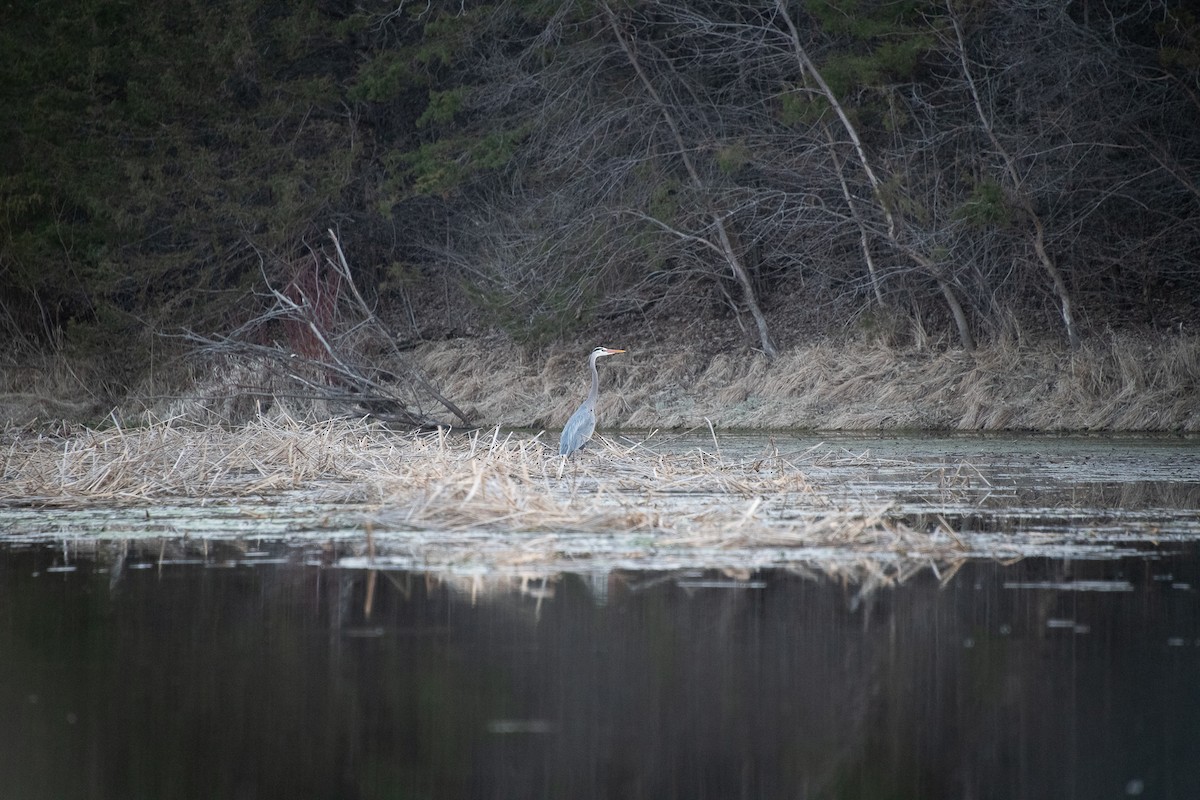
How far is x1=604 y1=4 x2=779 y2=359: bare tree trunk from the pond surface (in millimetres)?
11829

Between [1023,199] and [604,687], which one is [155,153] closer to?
[1023,199]

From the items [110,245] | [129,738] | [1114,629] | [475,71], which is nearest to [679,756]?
[129,738]

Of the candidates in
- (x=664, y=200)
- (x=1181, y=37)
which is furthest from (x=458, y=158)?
(x=1181, y=37)

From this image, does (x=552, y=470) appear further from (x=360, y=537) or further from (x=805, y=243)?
(x=805, y=243)

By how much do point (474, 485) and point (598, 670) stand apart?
276 centimetres

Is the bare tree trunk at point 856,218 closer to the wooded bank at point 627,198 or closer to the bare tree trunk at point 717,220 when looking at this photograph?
the wooded bank at point 627,198

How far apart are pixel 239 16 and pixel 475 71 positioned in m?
3.43

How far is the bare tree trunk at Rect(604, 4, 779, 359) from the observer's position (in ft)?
57.9

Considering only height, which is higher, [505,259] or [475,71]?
[475,71]

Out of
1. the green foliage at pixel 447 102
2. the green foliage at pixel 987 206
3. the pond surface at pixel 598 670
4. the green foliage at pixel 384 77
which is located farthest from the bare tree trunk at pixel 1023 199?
the pond surface at pixel 598 670

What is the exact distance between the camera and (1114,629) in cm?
430

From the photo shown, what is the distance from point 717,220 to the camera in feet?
58.6

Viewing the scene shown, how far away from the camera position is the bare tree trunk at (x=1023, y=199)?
1522 cm

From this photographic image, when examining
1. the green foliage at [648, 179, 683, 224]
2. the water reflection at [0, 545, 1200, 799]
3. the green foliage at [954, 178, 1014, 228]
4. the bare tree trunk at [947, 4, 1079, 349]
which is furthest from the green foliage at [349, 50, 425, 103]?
the water reflection at [0, 545, 1200, 799]
